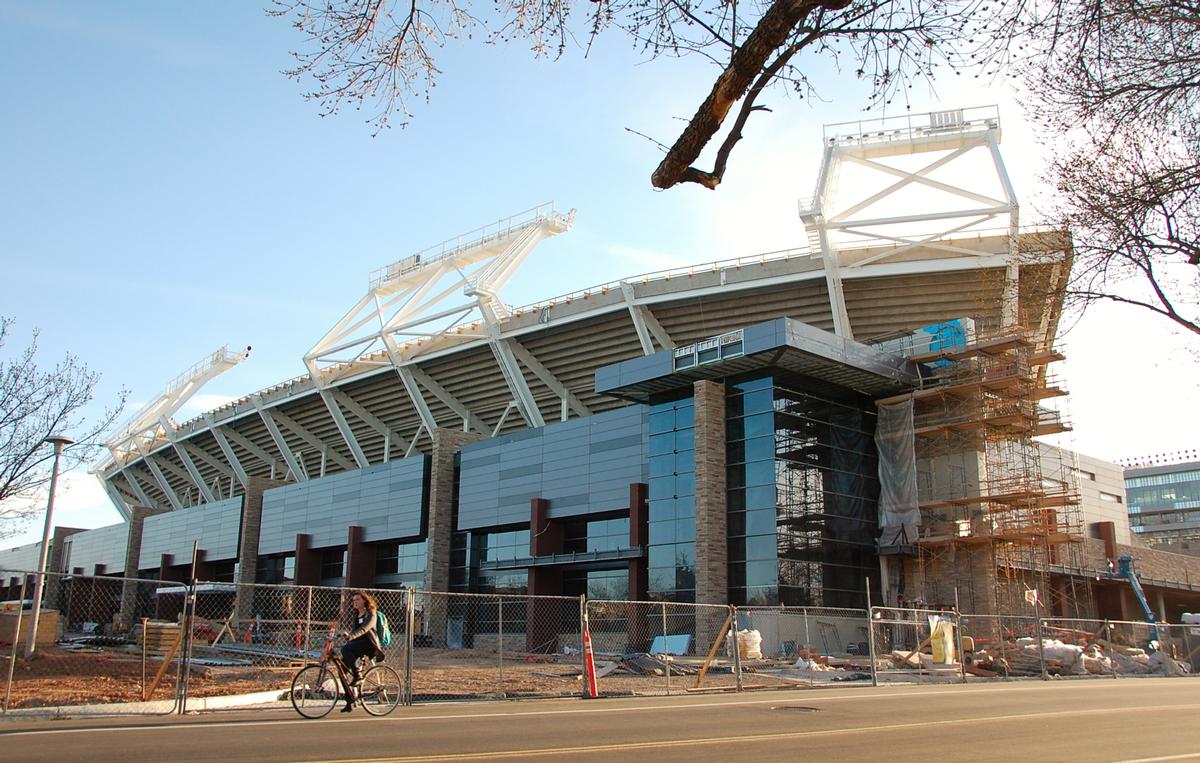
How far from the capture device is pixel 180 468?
7312cm

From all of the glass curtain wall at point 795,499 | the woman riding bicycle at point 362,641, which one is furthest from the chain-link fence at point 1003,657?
the woman riding bicycle at point 362,641

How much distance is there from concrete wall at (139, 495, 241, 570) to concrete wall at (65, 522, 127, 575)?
2.65 meters

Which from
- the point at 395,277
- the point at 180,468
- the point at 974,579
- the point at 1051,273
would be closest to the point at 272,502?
the point at 395,277

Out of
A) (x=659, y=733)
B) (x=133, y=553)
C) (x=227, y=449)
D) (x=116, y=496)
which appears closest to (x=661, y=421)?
(x=659, y=733)

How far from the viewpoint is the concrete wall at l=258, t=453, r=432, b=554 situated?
153 ft

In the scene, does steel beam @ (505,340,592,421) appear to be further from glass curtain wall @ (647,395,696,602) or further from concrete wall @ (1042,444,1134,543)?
concrete wall @ (1042,444,1134,543)

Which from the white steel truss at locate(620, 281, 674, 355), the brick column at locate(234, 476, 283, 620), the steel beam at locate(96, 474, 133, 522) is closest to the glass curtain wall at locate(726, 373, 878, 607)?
the white steel truss at locate(620, 281, 674, 355)

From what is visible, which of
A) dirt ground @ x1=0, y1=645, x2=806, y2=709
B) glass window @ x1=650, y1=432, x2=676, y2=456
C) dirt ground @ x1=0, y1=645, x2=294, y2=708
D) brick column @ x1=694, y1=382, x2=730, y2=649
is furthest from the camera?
glass window @ x1=650, y1=432, x2=676, y2=456

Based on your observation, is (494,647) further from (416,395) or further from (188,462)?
(188,462)

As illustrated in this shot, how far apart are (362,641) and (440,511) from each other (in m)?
32.8

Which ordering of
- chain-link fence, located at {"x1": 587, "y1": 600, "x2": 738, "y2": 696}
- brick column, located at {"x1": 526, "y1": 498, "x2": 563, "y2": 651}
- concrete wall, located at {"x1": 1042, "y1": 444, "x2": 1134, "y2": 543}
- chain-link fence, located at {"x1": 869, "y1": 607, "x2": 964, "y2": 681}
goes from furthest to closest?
1. concrete wall, located at {"x1": 1042, "y1": 444, "x2": 1134, "y2": 543}
2. brick column, located at {"x1": 526, "y1": 498, "x2": 563, "y2": 651}
3. chain-link fence, located at {"x1": 869, "y1": 607, "x2": 964, "y2": 681}
4. chain-link fence, located at {"x1": 587, "y1": 600, "x2": 738, "y2": 696}

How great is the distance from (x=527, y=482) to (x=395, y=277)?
1623cm

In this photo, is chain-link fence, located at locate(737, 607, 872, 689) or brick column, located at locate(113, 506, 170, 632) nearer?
chain-link fence, located at locate(737, 607, 872, 689)

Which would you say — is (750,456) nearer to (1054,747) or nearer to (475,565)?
(475,565)
